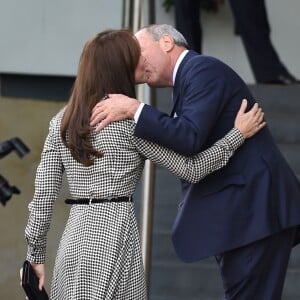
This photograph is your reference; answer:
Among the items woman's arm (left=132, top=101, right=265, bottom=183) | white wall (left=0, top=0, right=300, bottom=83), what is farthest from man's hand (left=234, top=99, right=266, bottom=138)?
white wall (left=0, top=0, right=300, bottom=83)

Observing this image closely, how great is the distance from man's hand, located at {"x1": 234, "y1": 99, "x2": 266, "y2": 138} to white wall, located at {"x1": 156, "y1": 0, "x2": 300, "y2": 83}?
4691 millimetres

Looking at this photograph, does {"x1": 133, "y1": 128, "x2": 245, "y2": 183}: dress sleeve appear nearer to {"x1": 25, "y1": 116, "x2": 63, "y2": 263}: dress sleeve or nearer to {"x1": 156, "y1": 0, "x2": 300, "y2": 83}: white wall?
{"x1": 25, "y1": 116, "x2": 63, "y2": 263}: dress sleeve

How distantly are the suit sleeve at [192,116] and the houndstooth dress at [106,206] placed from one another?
6 centimetres

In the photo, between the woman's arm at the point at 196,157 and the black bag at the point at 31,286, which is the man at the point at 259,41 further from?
the black bag at the point at 31,286

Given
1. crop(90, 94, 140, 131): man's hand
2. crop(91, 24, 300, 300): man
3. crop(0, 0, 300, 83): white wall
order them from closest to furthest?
crop(90, 94, 140, 131): man's hand, crop(91, 24, 300, 300): man, crop(0, 0, 300, 83): white wall

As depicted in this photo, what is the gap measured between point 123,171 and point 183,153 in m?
0.22

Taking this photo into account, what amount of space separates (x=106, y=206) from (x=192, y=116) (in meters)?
0.44

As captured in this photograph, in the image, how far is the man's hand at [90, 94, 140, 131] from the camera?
3820 mm

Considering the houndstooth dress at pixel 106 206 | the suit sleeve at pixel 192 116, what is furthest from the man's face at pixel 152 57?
the houndstooth dress at pixel 106 206

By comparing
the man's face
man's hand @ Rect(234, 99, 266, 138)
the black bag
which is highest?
the man's face

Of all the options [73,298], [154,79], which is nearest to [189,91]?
[154,79]

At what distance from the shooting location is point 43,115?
758cm

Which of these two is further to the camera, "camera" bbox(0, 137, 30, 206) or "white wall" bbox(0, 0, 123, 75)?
"white wall" bbox(0, 0, 123, 75)

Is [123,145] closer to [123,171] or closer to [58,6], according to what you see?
[123,171]
